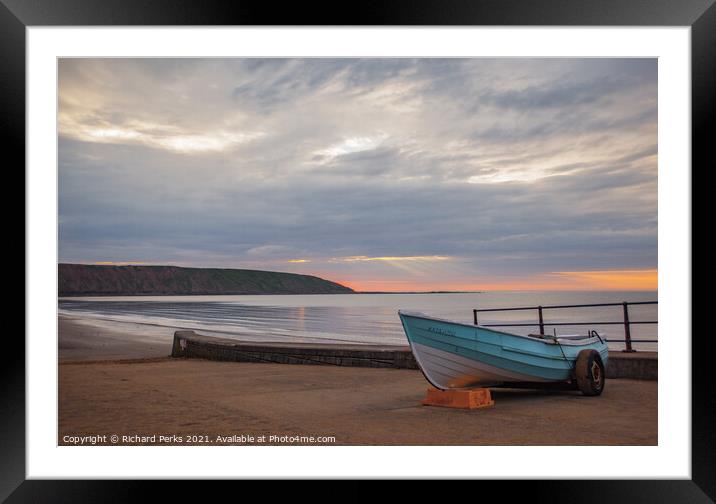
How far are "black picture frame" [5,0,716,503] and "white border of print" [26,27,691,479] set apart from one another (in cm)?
11

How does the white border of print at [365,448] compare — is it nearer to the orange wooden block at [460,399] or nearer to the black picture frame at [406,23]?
the black picture frame at [406,23]

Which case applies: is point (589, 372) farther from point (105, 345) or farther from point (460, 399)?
point (105, 345)

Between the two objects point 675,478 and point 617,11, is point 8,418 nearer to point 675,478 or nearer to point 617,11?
point 675,478

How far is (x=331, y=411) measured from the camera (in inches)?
246

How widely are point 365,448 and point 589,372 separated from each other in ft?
10.1

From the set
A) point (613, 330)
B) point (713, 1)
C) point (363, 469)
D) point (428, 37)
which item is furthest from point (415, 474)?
point (613, 330)

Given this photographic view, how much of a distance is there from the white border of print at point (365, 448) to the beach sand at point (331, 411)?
0.98 ft

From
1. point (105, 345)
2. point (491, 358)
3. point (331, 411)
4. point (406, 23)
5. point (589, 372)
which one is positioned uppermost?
point (406, 23)

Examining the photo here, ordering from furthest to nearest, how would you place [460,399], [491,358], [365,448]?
[491,358], [460,399], [365,448]

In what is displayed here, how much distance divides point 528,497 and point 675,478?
107 cm

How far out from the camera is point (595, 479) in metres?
4.68

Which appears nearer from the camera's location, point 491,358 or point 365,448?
point 365,448

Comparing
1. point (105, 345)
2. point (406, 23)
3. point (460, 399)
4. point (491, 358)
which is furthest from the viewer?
point (105, 345)

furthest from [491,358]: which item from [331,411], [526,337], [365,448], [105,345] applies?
[105,345]
